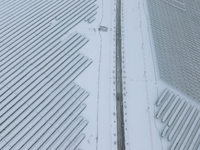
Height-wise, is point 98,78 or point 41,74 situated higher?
point 41,74

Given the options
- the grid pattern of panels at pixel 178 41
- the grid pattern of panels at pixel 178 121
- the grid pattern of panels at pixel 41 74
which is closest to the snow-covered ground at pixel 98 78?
the grid pattern of panels at pixel 41 74

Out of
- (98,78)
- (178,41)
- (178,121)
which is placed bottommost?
(178,121)

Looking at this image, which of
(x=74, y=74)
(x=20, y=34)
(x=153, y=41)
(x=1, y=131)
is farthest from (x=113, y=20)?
(x=1, y=131)

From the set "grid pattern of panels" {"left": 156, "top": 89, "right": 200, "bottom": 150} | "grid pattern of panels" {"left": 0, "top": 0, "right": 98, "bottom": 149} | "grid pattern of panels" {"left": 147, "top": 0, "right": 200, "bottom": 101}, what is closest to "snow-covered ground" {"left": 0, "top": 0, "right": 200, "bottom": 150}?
"grid pattern of panels" {"left": 0, "top": 0, "right": 98, "bottom": 149}

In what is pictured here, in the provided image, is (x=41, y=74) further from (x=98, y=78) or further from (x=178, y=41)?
(x=178, y=41)

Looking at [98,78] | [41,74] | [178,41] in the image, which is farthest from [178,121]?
[41,74]

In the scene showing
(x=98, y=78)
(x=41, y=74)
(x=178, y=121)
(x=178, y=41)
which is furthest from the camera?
(x=178, y=41)

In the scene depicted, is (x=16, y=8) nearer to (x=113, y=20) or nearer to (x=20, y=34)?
(x=20, y=34)
